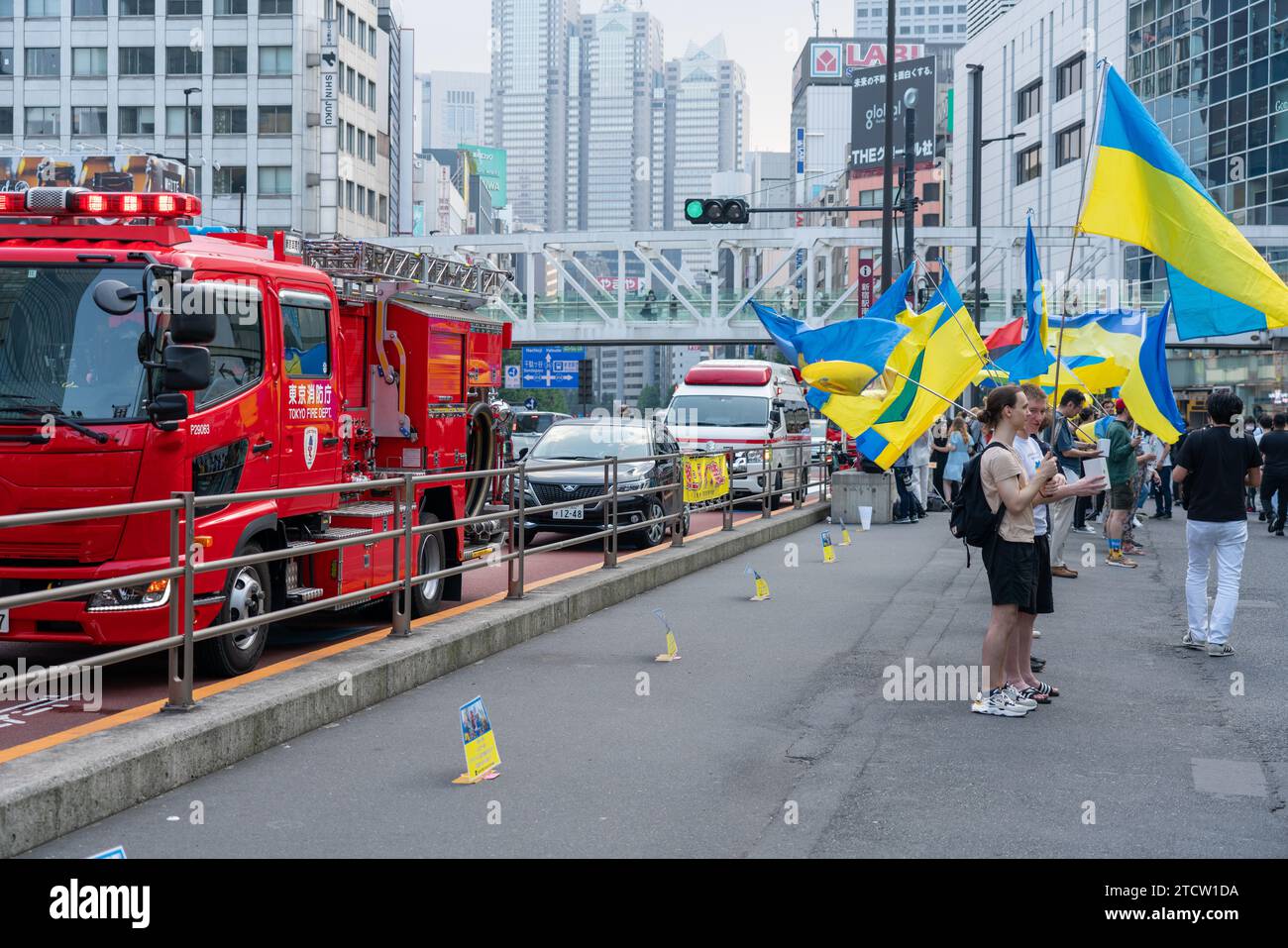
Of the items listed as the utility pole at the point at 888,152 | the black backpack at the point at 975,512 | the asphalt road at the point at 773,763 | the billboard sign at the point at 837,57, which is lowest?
the asphalt road at the point at 773,763

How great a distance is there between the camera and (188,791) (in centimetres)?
653

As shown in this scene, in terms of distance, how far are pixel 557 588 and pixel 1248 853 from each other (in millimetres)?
7394

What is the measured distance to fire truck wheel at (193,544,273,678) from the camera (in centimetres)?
840

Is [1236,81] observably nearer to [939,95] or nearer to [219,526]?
[219,526]

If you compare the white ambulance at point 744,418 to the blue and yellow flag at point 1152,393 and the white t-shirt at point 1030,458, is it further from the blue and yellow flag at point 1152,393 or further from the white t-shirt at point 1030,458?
the white t-shirt at point 1030,458

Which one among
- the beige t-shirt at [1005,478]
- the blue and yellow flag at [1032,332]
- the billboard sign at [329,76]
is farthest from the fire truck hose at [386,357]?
the billboard sign at [329,76]

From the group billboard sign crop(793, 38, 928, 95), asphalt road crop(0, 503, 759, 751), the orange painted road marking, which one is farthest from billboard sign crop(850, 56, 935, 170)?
the orange painted road marking

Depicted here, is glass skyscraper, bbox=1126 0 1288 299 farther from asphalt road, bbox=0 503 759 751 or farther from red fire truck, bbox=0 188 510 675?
red fire truck, bbox=0 188 510 675

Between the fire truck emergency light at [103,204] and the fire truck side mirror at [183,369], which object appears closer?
the fire truck side mirror at [183,369]

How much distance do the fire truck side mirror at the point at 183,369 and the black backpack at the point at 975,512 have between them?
4215 millimetres

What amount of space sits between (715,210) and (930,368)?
9.28m

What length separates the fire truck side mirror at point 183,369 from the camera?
791cm

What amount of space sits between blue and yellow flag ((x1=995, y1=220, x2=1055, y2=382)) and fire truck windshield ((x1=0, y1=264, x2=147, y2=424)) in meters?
7.80
